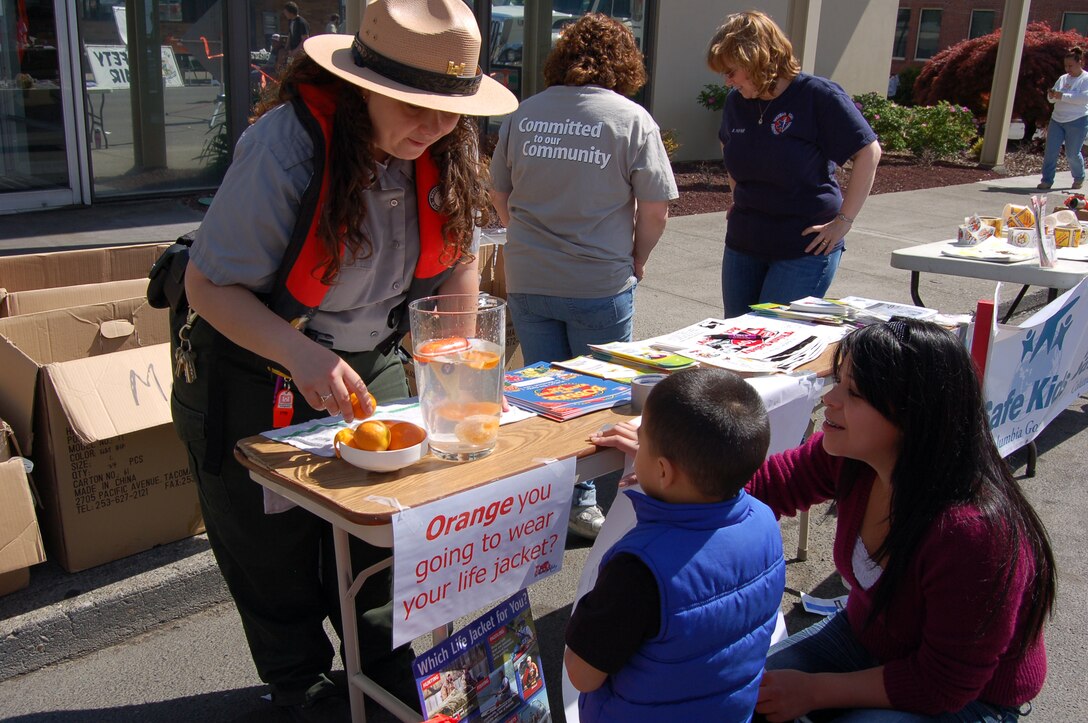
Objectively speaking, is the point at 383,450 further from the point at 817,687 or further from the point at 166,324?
the point at 166,324

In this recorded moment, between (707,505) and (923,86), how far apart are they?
23.0m

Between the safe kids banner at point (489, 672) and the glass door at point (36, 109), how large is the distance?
25.3 ft

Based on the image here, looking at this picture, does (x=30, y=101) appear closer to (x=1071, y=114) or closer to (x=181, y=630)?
(x=181, y=630)

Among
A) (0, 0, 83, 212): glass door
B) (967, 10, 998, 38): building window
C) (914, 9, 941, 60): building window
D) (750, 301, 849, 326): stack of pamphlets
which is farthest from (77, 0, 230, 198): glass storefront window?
(967, 10, 998, 38): building window

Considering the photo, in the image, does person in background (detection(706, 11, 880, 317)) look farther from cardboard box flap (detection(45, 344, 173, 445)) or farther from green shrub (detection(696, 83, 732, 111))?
green shrub (detection(696, 83, 732, 111))

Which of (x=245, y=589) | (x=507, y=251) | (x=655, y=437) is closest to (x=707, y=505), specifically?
(x=655, y=437)

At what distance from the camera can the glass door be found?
26.6 ft

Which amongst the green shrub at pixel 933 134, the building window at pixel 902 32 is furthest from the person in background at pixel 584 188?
the building window at pixel 902 32

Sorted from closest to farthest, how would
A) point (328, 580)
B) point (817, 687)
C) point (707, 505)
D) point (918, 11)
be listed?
point (707, 505), point (817, 687), point (328, 580), point (918, 11)

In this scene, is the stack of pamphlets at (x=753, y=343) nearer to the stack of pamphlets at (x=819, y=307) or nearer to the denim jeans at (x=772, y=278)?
the stack of pamphlets at (x=819, y=307)

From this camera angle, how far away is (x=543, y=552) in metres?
2.21

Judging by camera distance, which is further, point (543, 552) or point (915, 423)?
point (543, 552)

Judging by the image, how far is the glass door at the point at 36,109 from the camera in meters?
8.11

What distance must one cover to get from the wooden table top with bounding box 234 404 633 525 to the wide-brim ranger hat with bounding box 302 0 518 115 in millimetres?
749
